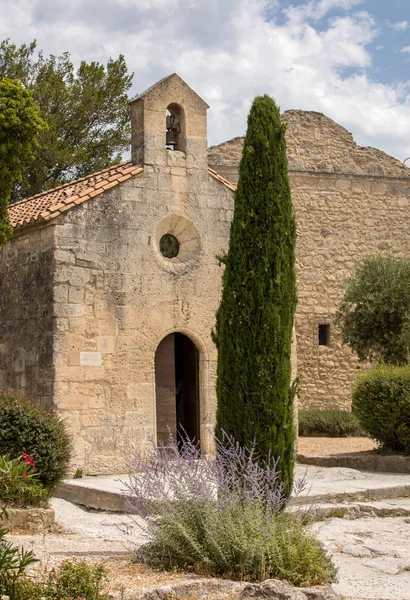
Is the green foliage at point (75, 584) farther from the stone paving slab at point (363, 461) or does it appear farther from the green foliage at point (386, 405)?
the green foliage at point (386, 405)

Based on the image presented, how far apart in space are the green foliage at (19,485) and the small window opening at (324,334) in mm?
14128

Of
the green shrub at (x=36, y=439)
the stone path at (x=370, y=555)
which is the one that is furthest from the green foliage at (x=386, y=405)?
the green shrub at (x=36, y=439)

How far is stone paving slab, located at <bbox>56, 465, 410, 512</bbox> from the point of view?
1047 centimetres

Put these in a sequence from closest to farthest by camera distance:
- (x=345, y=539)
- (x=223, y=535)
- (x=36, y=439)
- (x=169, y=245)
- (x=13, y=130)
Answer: (x=223, y=535)
(x=345, y=539)
(x=36, y=439)
(x=13, y=130)
(x=169, y=245)

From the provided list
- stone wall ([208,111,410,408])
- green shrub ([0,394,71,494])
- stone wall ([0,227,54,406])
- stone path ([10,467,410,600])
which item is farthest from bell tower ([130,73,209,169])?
stone wall ([208,111,410,408])

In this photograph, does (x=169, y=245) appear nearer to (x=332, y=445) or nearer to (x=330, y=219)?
(x=332, y=445)

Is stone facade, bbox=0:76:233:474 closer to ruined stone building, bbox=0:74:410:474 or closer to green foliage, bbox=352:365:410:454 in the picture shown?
ruined stone building, bbox=0:74:410:474

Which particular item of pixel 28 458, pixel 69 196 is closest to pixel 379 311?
pixel 69 196

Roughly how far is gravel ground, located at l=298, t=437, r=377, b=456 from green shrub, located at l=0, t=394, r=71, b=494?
269 inches

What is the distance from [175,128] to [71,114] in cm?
1202

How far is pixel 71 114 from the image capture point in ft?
82.7

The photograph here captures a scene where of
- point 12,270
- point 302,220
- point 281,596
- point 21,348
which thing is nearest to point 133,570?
point 281,596

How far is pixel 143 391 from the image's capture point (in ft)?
42.4

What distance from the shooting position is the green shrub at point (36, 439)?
9617 mm
